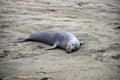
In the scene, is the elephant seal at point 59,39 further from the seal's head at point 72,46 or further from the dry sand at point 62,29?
the dry sand at point 62,29

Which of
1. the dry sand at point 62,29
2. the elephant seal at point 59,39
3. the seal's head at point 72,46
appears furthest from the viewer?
the elephant seal at point 59,39

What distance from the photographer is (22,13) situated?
8727 mm

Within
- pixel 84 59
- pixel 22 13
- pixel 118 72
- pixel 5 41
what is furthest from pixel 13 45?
pixel 22 13

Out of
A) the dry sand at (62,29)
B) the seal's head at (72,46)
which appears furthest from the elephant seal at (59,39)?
the dry sand at (62,29)

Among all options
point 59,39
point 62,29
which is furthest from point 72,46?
point 62,29

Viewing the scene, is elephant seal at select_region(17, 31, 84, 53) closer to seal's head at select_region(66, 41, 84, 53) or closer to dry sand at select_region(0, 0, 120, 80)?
seal's head at select_region(66, 41, 84, 53)

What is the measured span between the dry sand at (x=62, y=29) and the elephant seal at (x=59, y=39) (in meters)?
0.12

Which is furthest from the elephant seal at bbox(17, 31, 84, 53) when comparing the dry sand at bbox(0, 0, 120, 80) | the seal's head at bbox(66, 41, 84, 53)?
the dry sand at bbox(0, 0, 120, 80)

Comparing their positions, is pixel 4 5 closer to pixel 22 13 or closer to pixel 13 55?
pixel 22 13

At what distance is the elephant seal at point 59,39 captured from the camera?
5.66 metres

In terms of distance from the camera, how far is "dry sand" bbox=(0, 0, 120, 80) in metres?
4.58

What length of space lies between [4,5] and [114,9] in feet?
10.4

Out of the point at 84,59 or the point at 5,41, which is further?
the point at 5,41

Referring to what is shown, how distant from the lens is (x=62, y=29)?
22.9ft
